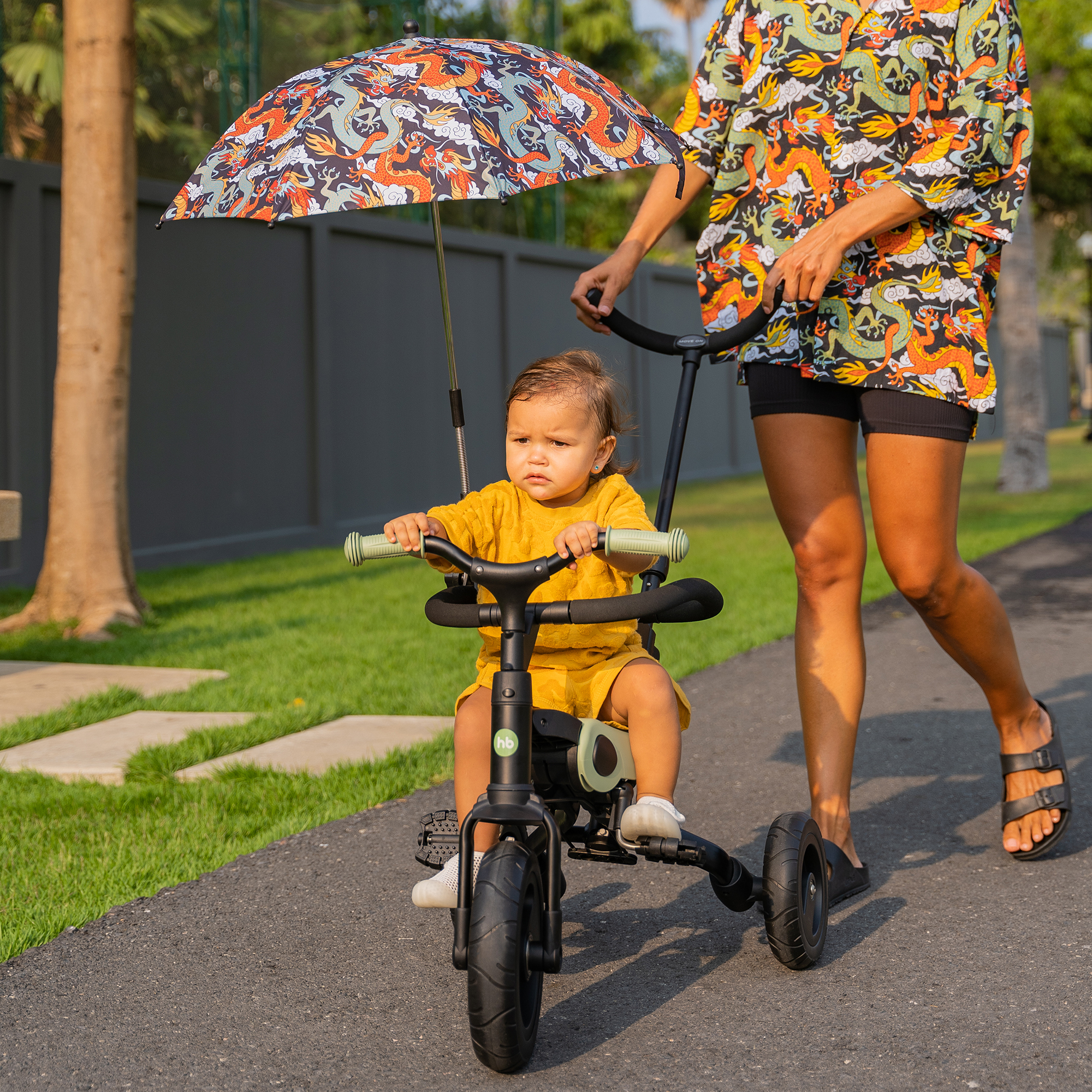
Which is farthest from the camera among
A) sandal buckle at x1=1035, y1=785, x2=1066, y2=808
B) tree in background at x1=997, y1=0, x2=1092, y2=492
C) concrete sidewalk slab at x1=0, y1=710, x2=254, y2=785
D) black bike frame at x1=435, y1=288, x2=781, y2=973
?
tree in background at x1=997, y1=0, x2=1092, y2=492

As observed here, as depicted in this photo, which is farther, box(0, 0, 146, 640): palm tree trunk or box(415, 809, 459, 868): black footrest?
box(0, 0, 146, 640): palm tree trunk

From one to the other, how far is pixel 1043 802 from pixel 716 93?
1.90 meters

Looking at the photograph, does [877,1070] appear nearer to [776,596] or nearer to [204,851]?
[204,851]

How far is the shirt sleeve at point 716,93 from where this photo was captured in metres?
3.40

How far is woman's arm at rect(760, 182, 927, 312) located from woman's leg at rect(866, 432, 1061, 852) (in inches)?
18.6

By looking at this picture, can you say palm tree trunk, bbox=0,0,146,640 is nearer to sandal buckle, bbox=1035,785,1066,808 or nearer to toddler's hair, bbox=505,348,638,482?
toddler's hair, bbox=505,348,638,482

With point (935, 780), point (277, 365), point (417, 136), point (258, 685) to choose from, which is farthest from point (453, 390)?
point (277, 365)

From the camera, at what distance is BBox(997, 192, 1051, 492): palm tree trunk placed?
1532 centimetres

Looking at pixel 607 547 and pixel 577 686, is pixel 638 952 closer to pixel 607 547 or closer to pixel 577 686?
pixel 577 686

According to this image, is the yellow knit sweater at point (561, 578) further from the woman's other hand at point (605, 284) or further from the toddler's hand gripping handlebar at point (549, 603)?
the woman's other hand at point (605, 284)

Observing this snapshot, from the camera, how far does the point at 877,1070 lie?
Answer: 2363 mm

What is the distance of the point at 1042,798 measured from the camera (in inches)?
138

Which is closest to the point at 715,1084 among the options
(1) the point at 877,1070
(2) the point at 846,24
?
(1) the point at 877,1070

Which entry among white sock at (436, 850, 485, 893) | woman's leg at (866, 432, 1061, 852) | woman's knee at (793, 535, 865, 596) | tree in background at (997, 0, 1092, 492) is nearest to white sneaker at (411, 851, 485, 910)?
white sock at (436, 850, 485, 893)
